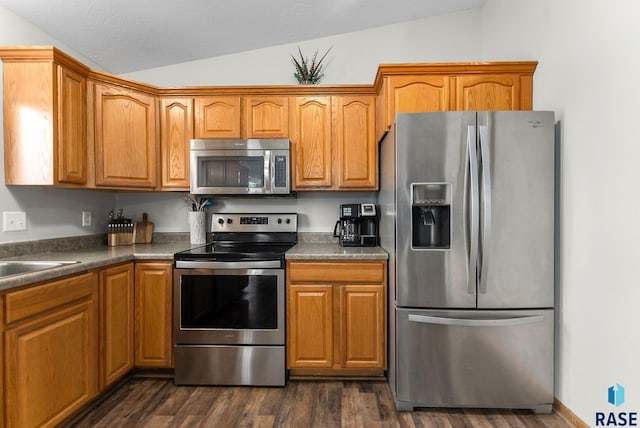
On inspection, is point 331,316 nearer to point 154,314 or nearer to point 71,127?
point 154,314

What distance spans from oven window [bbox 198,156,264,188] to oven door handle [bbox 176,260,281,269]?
0.62 meters

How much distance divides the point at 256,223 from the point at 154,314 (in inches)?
40.8

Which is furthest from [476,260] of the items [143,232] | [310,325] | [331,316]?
[143,232]

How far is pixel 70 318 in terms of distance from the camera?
5.97 feet

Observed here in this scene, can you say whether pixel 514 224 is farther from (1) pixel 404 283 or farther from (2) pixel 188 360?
(2) pixel 188 360

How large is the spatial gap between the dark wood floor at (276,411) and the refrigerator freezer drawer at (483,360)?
8 centimetres

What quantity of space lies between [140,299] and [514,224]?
2.41 metres

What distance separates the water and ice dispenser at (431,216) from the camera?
199cm

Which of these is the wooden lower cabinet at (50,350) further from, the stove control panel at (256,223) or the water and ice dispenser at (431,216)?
the water and ice dispenser at (431,216)

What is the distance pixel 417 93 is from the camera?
233cm

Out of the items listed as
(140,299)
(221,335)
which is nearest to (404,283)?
(221,335)

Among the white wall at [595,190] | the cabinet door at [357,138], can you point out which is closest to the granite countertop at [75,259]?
the cabinet door at [357,138]

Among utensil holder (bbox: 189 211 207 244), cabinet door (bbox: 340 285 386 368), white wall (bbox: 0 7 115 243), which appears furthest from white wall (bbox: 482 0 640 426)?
white wall (bbox: 0 7 115 243)

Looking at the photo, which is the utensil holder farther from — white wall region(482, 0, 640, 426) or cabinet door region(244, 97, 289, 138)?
white wall region(482, 0, 640, 426)
